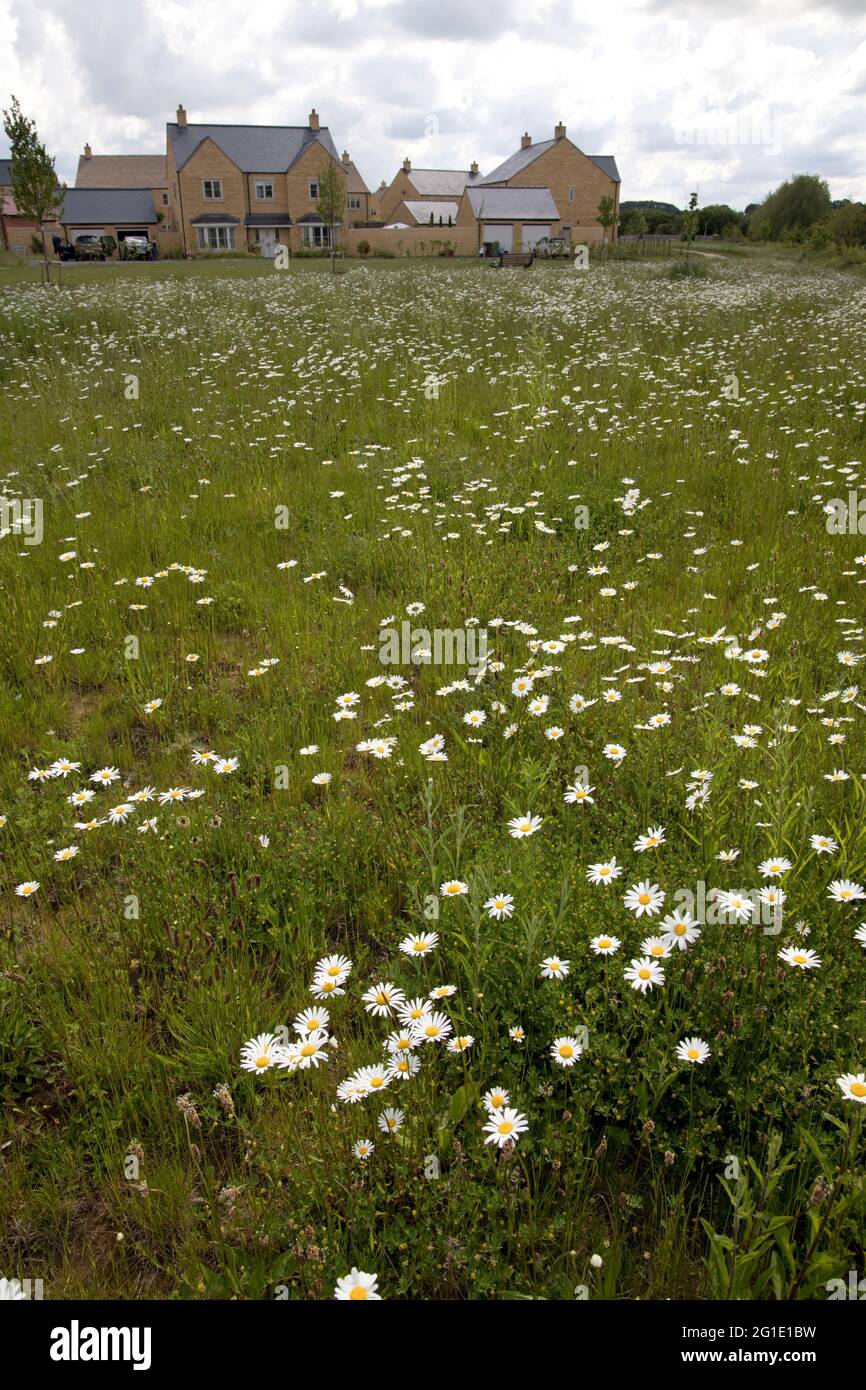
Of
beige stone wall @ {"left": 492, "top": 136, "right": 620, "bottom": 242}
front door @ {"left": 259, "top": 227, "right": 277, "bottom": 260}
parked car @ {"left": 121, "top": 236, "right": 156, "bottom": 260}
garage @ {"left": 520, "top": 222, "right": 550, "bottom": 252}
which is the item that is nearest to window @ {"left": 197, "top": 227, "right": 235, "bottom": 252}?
front door @ {"left": 259, "top": 227, "right": 277, "bottom": 260}

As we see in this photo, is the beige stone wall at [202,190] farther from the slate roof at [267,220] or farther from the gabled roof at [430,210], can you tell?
the gabled roof at [430,210]

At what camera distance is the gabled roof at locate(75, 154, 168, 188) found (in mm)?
81625

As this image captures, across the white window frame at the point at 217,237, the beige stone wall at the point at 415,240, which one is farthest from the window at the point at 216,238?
the beige stone wall at the point at 415,240

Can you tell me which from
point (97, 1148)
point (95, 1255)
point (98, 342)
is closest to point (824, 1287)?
point (95, 1255)

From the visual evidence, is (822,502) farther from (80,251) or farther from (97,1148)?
(80,251)

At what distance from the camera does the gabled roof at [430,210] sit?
82.8 metres

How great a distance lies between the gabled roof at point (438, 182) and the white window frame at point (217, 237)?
1137 inches

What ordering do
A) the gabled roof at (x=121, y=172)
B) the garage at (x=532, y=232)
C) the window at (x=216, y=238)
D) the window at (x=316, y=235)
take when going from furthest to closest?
the gabled roof at (x=121, y=172), the window at (x=316, y=235), the window at (x=216, y=238), the garage at (x=532, y=232)

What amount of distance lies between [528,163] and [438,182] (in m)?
23.1
